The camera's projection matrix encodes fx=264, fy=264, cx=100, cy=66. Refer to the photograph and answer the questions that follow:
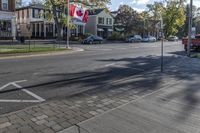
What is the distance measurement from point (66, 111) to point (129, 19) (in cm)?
6709

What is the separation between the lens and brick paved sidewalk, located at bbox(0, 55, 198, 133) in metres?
Result: 4.99

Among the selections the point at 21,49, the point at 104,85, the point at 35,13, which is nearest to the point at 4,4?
the point at 35,13

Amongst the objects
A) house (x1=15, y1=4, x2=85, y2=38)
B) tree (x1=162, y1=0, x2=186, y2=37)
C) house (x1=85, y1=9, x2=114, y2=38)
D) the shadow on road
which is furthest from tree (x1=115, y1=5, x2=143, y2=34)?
the shadow on road

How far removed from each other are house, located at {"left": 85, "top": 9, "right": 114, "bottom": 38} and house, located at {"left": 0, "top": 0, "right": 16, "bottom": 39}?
26.0m

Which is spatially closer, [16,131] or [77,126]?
[16,131]

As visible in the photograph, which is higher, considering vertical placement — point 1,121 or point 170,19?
point 170,19

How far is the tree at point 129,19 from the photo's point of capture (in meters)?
71.1

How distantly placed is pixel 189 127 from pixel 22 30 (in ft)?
186

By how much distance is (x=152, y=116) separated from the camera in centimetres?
590

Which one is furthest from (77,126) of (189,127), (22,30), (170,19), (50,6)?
(170,19)

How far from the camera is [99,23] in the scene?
65.7 m

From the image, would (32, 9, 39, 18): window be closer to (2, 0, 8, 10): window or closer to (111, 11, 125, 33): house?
(2, 0, 8, 10): window

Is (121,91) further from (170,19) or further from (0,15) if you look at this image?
(170,19)

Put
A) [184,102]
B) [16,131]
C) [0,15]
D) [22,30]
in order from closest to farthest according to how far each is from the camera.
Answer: [16,131], [184,102], [0,15], [22,30]
